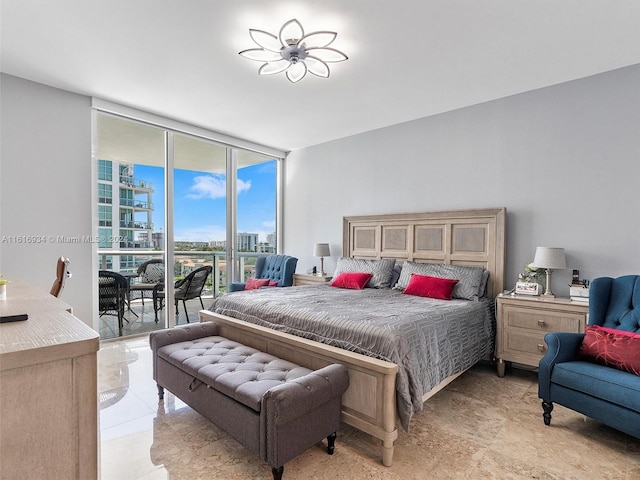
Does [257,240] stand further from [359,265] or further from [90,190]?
[90,190]

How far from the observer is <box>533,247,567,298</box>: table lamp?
3.09 m

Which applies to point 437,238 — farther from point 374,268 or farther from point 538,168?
point 538,168

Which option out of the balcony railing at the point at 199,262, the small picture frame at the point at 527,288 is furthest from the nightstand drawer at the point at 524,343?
the balcony railing at the point at 199,262

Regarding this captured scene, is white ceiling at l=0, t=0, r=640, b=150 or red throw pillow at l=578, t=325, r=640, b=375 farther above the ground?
white ceiling at l=0, t=0, r=640, b=150

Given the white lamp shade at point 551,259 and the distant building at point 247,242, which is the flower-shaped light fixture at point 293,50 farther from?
the distant building at point 247,242

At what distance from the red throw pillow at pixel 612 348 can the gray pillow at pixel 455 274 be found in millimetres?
1068

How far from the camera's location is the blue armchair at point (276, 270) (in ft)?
16.0

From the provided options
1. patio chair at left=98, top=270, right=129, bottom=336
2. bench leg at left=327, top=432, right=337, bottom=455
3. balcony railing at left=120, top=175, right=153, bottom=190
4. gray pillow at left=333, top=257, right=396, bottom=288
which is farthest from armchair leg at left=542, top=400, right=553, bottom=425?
balcony railing at left=120, top=175, right=153, bottom=190

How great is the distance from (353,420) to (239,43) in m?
2.87

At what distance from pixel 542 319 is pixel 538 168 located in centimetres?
152

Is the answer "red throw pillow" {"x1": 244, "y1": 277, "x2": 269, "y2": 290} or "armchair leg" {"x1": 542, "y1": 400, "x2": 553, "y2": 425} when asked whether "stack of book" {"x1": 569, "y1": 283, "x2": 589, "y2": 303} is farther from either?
"red throw pillow" {"x1": 244, "y1": 277, "x2": 269, "y2": 290}

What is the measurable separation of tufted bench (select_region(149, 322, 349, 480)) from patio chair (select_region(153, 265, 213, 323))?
83.6 inches

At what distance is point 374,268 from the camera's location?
425 centimetres

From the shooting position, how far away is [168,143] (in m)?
4.55
